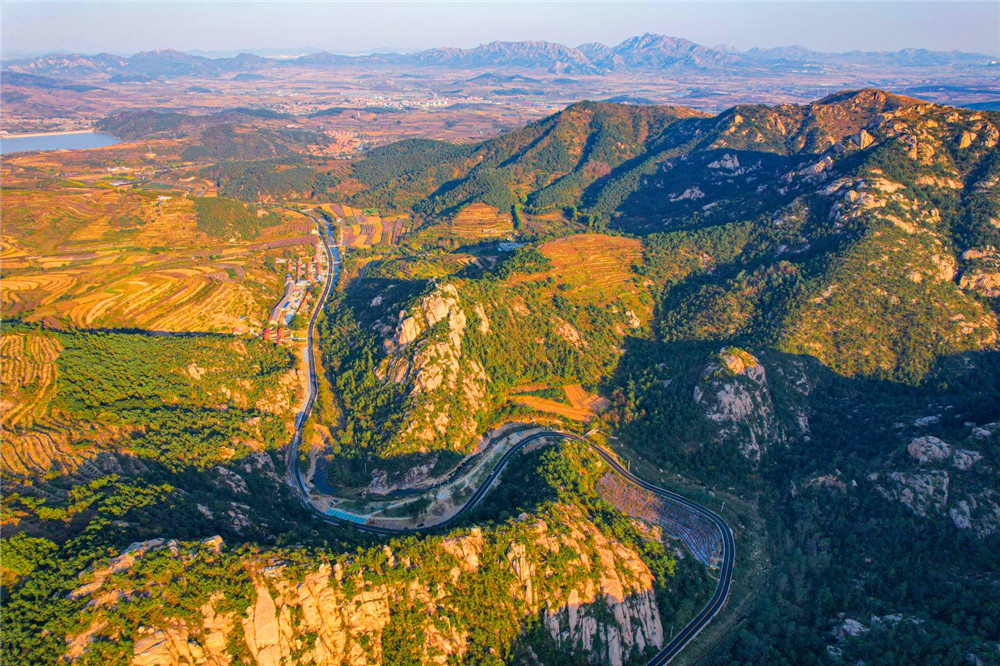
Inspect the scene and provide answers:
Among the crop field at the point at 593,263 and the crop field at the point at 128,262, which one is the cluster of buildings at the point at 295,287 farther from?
the crop field at the point at 593,263

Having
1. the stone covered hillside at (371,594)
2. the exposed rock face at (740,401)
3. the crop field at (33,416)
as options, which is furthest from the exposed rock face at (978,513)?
the crop field at (33,416)

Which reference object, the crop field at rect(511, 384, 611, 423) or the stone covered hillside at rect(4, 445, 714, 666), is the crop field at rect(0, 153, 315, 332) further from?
the stone covered hillside at rect(4, 445, 714, 666)

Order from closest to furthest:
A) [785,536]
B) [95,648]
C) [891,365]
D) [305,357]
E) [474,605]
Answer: [95,648], [474,605], [785,536], [891,365], [305,357]

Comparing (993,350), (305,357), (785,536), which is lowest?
(785,536)

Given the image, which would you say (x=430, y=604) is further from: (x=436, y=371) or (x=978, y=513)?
(x=978, y=513)

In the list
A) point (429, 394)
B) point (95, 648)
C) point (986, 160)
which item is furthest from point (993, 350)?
point (95, 648)

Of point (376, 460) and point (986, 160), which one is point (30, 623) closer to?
point (376, 460)

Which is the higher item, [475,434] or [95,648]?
[95,648]

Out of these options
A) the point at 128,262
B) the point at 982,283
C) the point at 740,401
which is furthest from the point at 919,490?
the point at 128,262
